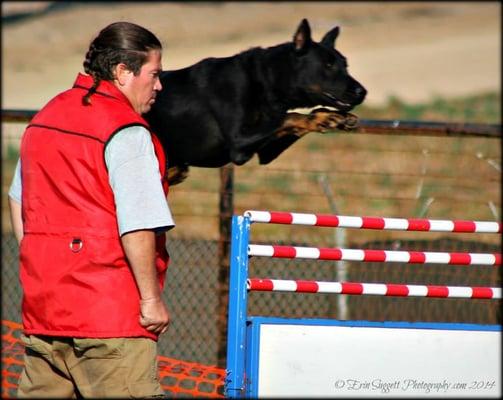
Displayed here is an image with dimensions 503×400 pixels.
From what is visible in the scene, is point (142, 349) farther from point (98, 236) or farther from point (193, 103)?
point (193, 103)

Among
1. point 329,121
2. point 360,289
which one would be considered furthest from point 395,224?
point 329,121

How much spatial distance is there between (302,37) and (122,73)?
5.23ft

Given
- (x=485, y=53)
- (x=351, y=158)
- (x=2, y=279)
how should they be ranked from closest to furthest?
(x=2, y=279) → (x=351, y=158) → (x=485, y=53)

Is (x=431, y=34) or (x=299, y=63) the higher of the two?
(x=431, y=34)

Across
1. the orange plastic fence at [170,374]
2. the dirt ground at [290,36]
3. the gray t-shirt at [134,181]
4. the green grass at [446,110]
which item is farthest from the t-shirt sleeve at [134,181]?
the dirt ground at [290,36]

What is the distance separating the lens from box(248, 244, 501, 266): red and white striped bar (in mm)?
4613

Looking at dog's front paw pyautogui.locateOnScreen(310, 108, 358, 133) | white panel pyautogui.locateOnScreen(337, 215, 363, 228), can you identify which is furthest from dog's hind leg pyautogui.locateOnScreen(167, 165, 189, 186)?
white panel pyautogui.locateOnScreen(337, 215, 363, 228)

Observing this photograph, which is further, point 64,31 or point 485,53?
point 64,31

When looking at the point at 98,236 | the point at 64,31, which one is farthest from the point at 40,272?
the point at 64,31

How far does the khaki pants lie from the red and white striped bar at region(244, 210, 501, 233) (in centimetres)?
113

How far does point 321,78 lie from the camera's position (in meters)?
4.98

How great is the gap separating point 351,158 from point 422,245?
7.91 metres

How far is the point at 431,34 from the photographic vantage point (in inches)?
1636

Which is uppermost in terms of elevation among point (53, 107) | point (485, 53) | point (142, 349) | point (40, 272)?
point (485, 53)
